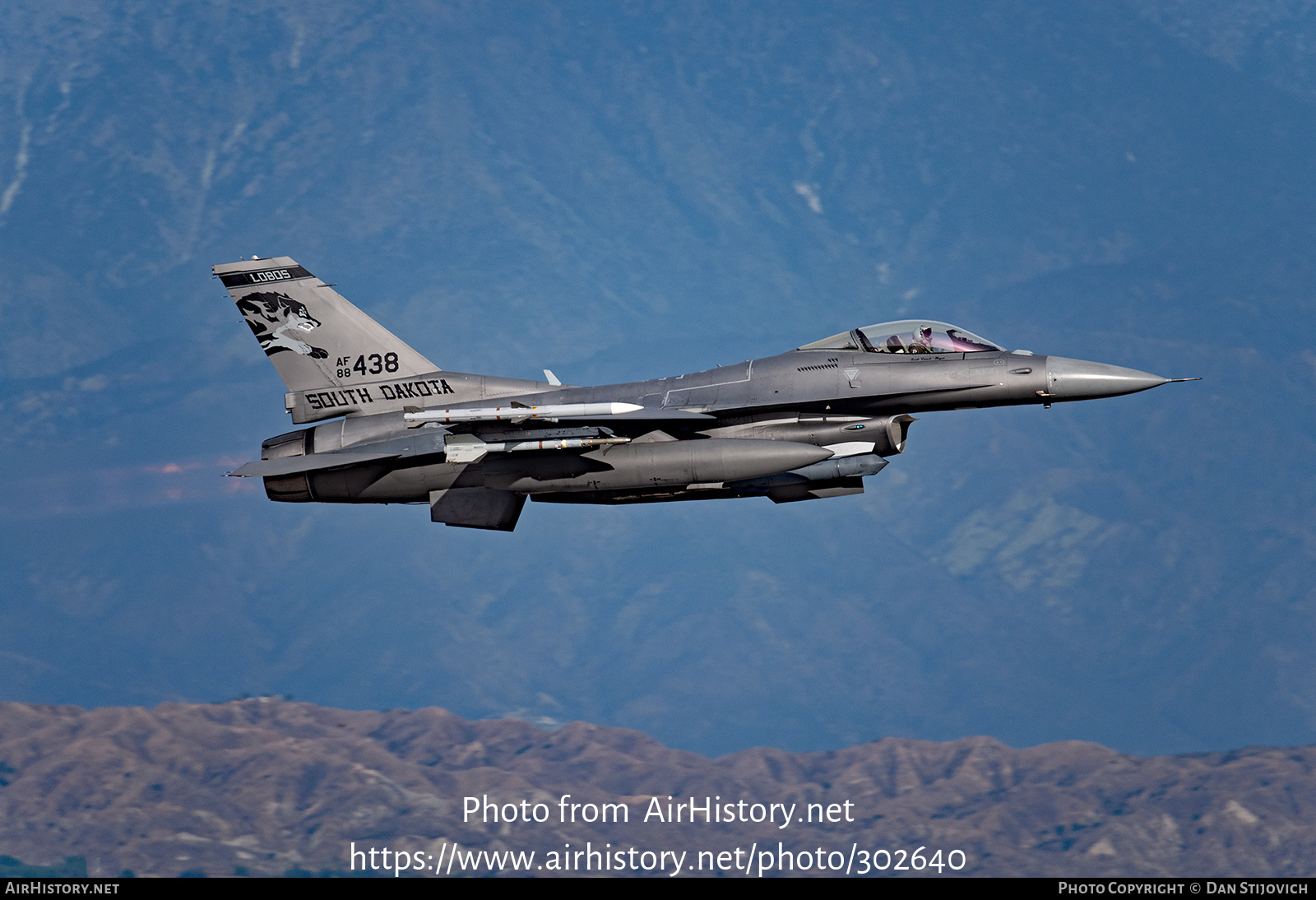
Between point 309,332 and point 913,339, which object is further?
point 309,332

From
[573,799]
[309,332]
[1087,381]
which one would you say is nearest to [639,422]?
[309,332]

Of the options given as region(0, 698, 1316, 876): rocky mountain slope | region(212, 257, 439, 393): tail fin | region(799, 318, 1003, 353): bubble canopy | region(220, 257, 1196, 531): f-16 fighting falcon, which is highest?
region(0, 698, 1316, 876): rocky mountain slope

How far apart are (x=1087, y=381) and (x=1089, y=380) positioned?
0.04 meters

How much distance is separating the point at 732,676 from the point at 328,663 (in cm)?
4495

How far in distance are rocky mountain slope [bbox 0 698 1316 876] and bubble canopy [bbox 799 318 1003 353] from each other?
66227mm

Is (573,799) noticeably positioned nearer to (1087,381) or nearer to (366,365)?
(366,365)

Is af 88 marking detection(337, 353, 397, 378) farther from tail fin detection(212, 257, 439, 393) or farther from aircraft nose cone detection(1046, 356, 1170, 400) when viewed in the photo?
aircraft nose cone detection(1046, 356, 1170, 400)

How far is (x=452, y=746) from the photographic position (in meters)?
112

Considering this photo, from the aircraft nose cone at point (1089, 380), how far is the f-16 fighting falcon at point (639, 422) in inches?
1.1

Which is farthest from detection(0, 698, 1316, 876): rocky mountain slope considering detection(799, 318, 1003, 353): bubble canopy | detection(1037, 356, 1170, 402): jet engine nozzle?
detection(1037, 356, 1170, 402): jet engine nozzle

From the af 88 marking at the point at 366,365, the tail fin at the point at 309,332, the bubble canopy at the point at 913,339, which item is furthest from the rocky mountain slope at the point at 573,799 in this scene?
the bubble canopy at the point at 913,339

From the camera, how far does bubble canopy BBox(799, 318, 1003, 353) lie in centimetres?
2194

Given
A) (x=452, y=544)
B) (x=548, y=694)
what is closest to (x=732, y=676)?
(x=548, y=694)

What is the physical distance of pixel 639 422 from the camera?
72.4ft
